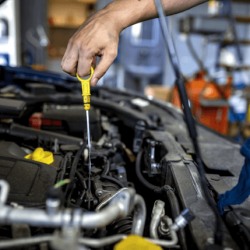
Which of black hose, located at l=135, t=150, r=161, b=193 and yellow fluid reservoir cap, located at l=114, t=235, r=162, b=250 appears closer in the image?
yellow fluid reservoir cap, located at l=114, t=235, r=162, b=250

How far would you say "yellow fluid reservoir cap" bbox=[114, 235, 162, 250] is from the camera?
415 millimetres

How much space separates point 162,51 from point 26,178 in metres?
5.46

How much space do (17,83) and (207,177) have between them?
160 centimetres

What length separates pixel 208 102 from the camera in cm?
264

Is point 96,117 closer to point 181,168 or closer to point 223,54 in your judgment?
point 181,168

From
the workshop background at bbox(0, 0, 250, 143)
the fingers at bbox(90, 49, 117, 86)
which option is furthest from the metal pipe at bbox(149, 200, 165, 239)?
the workshop background at bbox(0, 0, 250, 143)

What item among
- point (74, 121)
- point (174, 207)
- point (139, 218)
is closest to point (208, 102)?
point (74, 121)

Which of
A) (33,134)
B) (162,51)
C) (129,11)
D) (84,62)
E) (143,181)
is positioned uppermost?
(162,51)

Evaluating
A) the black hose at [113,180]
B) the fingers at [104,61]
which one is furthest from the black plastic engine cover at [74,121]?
the fingers at [104,61]

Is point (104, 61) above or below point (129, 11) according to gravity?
below

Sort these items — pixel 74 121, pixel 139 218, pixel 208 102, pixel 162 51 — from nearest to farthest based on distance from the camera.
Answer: pixel 139 218 → pixel 74 121 → pixel 208 102 → pixel 162 51

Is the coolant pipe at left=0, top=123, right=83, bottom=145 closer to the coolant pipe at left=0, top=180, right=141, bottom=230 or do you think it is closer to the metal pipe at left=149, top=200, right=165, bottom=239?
the metal pipe at left=149, top=200, right=165, bottom=239

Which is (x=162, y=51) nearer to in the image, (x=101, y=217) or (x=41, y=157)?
(x=41, y=157)

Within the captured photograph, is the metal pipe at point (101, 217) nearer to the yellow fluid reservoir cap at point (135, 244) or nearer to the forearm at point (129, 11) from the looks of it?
the yellow fluid reservoir cap at point (135, 244)
